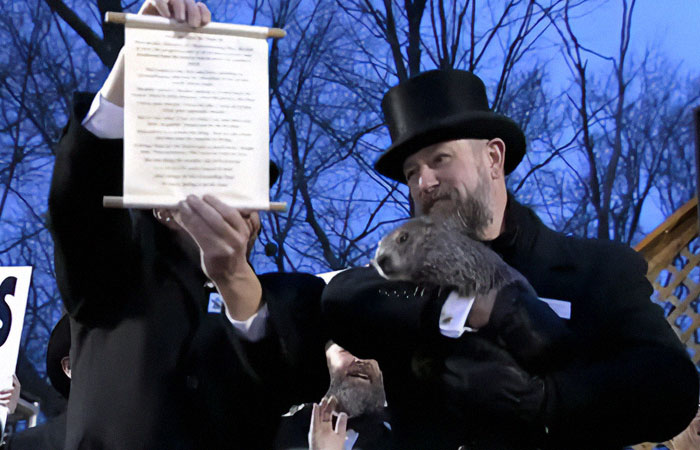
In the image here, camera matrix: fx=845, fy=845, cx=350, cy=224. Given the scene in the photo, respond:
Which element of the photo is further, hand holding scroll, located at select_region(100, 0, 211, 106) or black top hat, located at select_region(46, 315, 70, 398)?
black top hat, located at select_region(46, 315, 70, 398)

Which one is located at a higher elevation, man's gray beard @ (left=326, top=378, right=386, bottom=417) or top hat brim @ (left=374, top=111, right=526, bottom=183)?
top hat brim @ (left=374, top=111, right=526, bottom=183)

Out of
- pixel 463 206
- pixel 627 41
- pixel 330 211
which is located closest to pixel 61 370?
pixel 463 206

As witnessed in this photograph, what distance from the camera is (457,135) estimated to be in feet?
7.12

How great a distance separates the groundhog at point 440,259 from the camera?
5.90ft

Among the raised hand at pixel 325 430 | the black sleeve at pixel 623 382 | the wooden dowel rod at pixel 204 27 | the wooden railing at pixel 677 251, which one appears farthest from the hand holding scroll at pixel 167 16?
the wooden railing at pixel 677 251

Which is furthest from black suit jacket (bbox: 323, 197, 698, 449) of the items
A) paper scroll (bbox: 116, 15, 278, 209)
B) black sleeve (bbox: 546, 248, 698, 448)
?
paper scroll (bbox: 116, 15, 278, 209)

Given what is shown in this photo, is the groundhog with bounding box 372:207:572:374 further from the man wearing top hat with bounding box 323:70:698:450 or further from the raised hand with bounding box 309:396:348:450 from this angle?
the raised hand with bounding box 309:396:348:450

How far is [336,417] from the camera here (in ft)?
13.3

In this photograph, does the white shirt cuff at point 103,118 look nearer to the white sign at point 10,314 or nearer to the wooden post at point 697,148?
the white sign at point 10,314

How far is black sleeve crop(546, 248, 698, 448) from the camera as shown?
178 centimetres

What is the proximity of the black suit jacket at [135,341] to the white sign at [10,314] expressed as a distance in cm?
179

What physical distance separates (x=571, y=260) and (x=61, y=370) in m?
2.13

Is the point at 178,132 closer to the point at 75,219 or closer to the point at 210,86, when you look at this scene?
the point at 210,86

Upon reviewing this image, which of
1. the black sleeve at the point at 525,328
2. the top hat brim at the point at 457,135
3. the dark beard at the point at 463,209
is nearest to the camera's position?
the black sleeve at the point at 525,328
